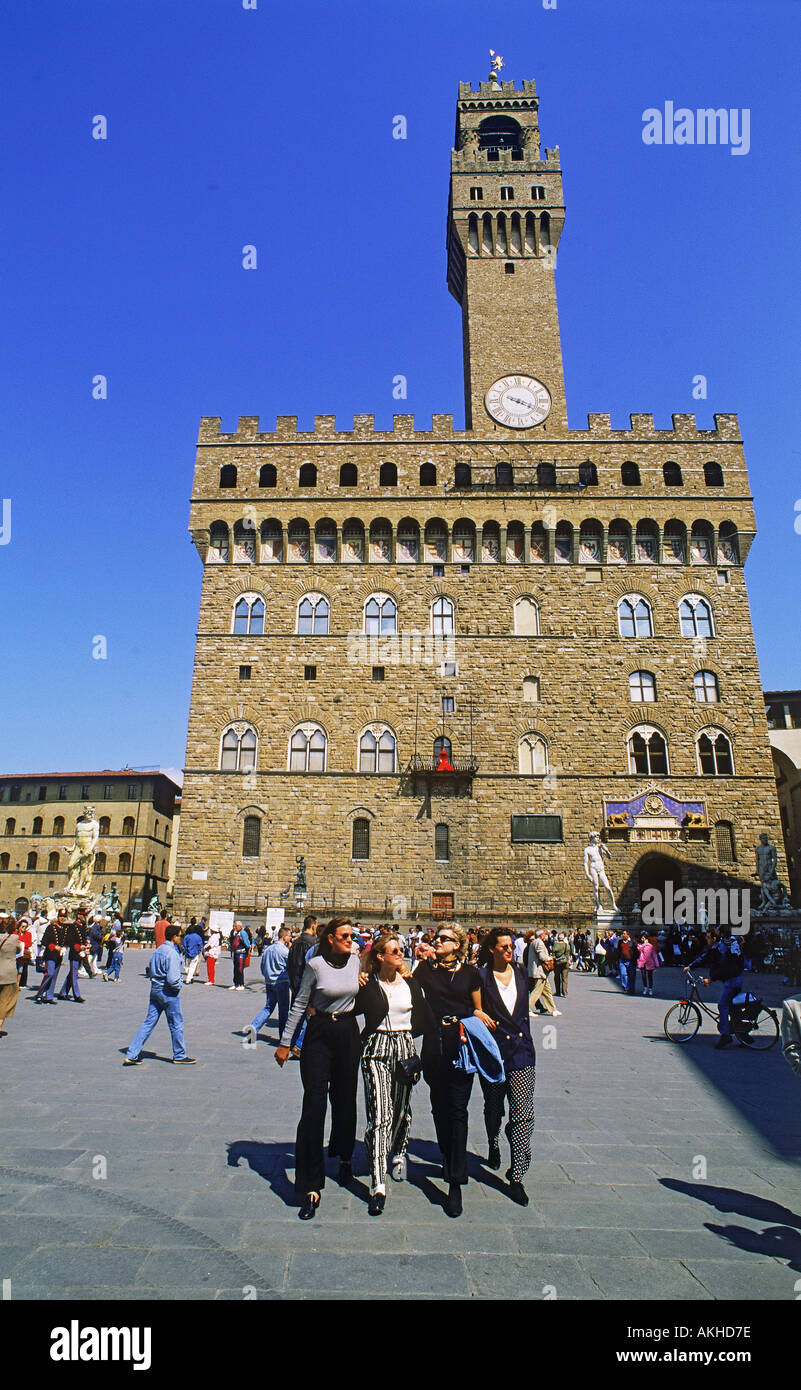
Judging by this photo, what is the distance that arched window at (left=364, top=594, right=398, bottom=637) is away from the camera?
28.0m

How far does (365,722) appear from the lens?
1061 inches

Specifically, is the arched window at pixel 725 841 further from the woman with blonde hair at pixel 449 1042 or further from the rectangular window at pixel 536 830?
the woman with blonde hair at pixel 449 1042

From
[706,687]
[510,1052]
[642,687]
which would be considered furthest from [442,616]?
[510,1052]

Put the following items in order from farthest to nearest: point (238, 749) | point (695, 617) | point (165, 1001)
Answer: point (695, 617), point (238, 749), point (165, 1001)

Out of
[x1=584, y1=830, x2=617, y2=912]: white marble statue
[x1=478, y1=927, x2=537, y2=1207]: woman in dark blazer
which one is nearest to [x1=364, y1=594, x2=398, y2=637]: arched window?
[x1=584, y1=830, x2=617, y2=912]: white marble statue

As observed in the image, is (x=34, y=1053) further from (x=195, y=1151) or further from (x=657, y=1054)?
(x=657, y=1054)

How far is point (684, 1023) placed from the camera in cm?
1034

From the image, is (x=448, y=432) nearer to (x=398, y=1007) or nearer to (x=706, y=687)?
(x=706, y=687)

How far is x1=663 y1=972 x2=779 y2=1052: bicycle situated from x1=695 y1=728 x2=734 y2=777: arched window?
16427mm

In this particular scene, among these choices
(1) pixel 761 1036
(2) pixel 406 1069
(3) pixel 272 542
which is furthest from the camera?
(3) pixel 272 542

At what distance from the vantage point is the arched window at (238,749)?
26.8 metres

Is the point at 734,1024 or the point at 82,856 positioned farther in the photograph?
the point at 82,856

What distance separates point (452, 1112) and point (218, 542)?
2708cm
